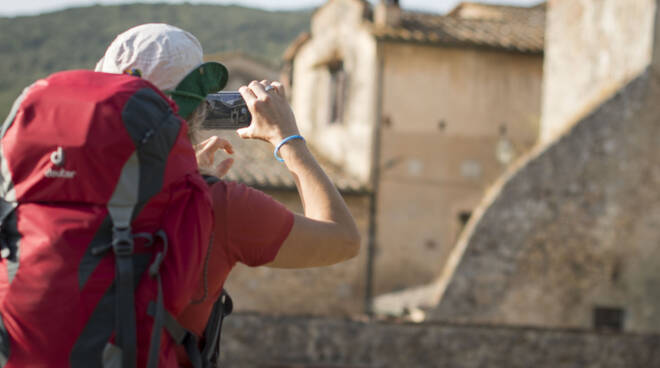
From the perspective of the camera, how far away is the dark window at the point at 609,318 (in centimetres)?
952

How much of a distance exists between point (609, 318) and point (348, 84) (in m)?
7.22

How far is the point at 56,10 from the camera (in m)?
29.8

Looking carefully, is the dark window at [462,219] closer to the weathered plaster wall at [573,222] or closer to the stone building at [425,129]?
the stone building at [425,129]

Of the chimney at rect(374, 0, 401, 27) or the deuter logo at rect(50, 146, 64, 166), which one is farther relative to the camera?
the chimney at rect(374, 0, 401, 27)

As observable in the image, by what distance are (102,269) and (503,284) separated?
823 centimetres

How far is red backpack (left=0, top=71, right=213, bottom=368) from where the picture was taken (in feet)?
4.44

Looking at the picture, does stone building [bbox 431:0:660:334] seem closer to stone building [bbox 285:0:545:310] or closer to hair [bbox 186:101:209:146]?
stone building [bbox 285:0:545:310]

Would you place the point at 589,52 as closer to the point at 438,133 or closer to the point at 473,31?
the point at 473,31

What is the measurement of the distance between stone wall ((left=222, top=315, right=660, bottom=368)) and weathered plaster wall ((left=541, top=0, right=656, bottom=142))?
324 cm

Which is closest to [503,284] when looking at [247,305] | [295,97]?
[247,305]

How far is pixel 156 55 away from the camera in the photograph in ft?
5.25

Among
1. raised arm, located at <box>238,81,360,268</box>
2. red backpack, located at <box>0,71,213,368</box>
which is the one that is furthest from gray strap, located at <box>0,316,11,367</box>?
raised arm, located at <box>238,81,360,268</box>

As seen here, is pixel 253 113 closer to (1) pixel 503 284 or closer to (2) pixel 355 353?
(2) pixel 355 353

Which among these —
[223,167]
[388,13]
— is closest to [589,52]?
[388,13]
